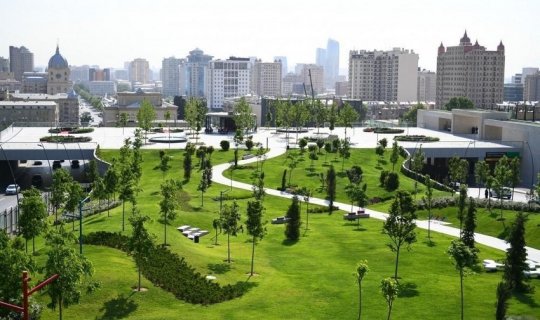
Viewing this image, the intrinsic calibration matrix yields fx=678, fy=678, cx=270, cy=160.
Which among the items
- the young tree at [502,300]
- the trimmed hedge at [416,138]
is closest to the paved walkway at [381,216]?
the young tree at [502,300]

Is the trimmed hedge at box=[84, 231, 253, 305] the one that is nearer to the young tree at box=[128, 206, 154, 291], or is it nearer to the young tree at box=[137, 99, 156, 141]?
the young tree at box=[128, 206, 154, 291]

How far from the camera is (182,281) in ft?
117

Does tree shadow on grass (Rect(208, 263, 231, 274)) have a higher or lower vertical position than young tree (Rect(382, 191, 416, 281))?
lower

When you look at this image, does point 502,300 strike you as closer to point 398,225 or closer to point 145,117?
point 398,225

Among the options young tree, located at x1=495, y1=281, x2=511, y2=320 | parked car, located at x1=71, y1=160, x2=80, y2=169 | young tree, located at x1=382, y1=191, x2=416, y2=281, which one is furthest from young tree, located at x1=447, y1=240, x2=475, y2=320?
parked car, located at x1=71, y1=160, x2=80, y2=169

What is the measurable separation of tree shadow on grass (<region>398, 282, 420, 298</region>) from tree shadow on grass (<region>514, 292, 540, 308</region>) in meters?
5.49

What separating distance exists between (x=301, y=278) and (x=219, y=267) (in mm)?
4987

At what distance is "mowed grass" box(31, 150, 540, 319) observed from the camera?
32625mm

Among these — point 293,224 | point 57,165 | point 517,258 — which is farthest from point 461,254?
point 57,165

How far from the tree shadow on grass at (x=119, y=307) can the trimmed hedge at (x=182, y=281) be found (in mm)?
2586

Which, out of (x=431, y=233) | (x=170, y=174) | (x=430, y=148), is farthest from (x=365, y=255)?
(x=430, y=148)

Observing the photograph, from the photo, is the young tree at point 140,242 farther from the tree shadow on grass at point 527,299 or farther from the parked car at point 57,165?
the parked car at point 57,165

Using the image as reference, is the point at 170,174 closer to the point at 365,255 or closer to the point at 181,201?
the point at 181,201

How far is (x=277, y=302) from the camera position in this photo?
112 feet
